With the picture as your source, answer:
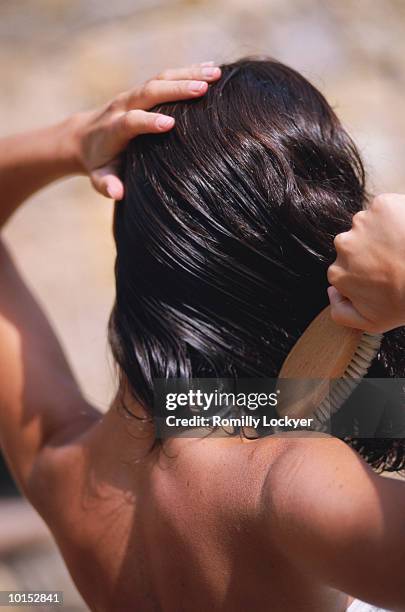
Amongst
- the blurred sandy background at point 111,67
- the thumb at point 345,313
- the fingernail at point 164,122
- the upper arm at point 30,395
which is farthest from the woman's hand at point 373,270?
the blurred sandy background at point 111,67

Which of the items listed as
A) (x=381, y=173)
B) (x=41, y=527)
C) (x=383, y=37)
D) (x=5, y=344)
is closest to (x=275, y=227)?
(x=5, y=344)

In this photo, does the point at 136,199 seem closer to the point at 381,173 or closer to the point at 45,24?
the point at 381,173

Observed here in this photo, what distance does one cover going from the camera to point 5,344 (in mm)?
1283

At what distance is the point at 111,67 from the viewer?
3381 mm

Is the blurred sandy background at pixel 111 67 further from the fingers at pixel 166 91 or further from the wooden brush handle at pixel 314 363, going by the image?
the wooden brush handle at pixel 314 363

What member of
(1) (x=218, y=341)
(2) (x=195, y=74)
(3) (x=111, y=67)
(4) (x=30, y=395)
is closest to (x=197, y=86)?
(2) (x=195, y=74)

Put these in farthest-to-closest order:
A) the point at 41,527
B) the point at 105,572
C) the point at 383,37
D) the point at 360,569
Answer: the point at 383,37 → the point at 41,527 → the point at 105,572 → the point at 360,569

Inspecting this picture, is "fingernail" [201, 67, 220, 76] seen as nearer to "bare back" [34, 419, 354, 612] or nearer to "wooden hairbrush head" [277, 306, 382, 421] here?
"wooden hairbrush head" [277, 306, 382, 421]

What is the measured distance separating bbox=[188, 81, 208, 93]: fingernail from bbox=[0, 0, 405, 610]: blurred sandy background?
177 cm

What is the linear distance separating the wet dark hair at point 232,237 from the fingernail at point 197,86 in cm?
2

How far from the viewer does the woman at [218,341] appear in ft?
2.97

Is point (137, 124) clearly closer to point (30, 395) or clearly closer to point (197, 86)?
point (197, 86)

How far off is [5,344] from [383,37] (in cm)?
255

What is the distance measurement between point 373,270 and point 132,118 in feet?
1.33
